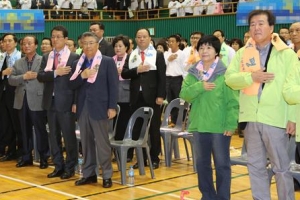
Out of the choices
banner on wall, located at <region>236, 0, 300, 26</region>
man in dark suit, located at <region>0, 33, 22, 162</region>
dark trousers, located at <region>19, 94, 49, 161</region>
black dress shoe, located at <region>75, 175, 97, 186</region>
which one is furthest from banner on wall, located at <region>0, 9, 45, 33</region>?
black dress shoe, located at <region>75, 175, 97, 186</region>

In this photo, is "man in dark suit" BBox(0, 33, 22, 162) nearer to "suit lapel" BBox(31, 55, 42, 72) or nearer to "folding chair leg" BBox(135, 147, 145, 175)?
"suit lapel" BBox(31, 55, 42, 72)

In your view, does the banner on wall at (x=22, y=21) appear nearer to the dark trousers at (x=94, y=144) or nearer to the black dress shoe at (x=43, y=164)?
the black dress shoe at (x=43, y=164)

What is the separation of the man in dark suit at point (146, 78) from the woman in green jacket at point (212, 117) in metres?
1.94

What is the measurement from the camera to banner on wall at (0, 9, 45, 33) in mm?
16531

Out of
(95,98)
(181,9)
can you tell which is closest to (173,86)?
(95,98)

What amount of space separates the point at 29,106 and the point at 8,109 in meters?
0.86

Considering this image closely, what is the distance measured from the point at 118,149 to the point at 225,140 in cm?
181

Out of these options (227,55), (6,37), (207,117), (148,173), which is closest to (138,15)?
(227,55)

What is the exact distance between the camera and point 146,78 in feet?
21.5

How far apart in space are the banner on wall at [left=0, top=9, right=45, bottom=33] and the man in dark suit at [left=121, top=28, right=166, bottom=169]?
10.9 meters

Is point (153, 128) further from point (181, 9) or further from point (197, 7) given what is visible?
point (181, 9)

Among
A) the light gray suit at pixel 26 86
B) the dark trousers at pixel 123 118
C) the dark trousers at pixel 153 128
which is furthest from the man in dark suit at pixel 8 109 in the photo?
the dark trousers at pixel 153 128

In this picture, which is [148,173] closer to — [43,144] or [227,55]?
[43,144]

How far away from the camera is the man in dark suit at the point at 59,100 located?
6094 millimetres
